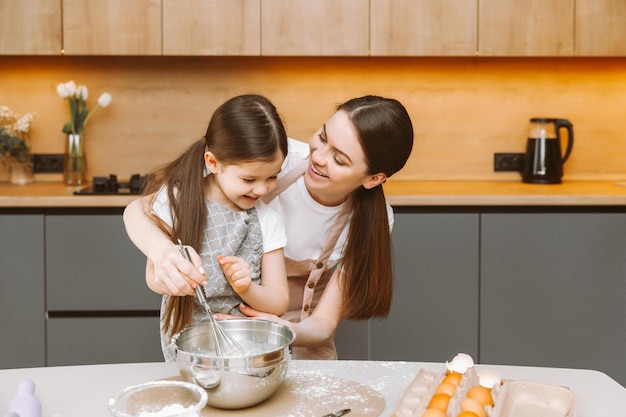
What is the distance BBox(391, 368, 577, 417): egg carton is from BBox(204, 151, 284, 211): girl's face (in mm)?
603

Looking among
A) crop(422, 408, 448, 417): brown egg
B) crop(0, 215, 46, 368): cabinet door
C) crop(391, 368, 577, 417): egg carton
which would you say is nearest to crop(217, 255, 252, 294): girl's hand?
crop(391, 368, 577, 417): egg carton

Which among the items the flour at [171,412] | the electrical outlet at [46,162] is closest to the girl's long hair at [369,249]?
the flour at [171,412]

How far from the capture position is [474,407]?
1.05 meters

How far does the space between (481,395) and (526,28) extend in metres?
Result: 2.24

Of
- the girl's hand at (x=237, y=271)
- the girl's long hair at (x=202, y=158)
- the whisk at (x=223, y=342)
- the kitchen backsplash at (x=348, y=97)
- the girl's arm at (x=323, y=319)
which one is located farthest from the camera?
the kitchen backsplash at (x=348, y=97)

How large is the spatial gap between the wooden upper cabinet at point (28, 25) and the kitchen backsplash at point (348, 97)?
0.28 m

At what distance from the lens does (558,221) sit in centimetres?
288

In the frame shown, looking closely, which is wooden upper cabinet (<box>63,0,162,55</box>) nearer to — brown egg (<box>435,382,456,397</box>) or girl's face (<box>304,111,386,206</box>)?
girl's face (<box>304,111,386,206</box>)

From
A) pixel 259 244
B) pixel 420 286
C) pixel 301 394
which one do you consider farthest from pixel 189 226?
pixel 420 286

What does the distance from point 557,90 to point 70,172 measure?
6.42 feet

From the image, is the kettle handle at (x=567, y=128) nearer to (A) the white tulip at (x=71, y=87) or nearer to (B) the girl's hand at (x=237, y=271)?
(A) the white tulip at (x=71, y=87)

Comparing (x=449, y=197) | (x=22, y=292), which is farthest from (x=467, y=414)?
(x=22, y=292)

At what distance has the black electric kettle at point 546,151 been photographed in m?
3.20

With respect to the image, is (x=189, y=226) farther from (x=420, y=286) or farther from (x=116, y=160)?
(x=116, y=160)
